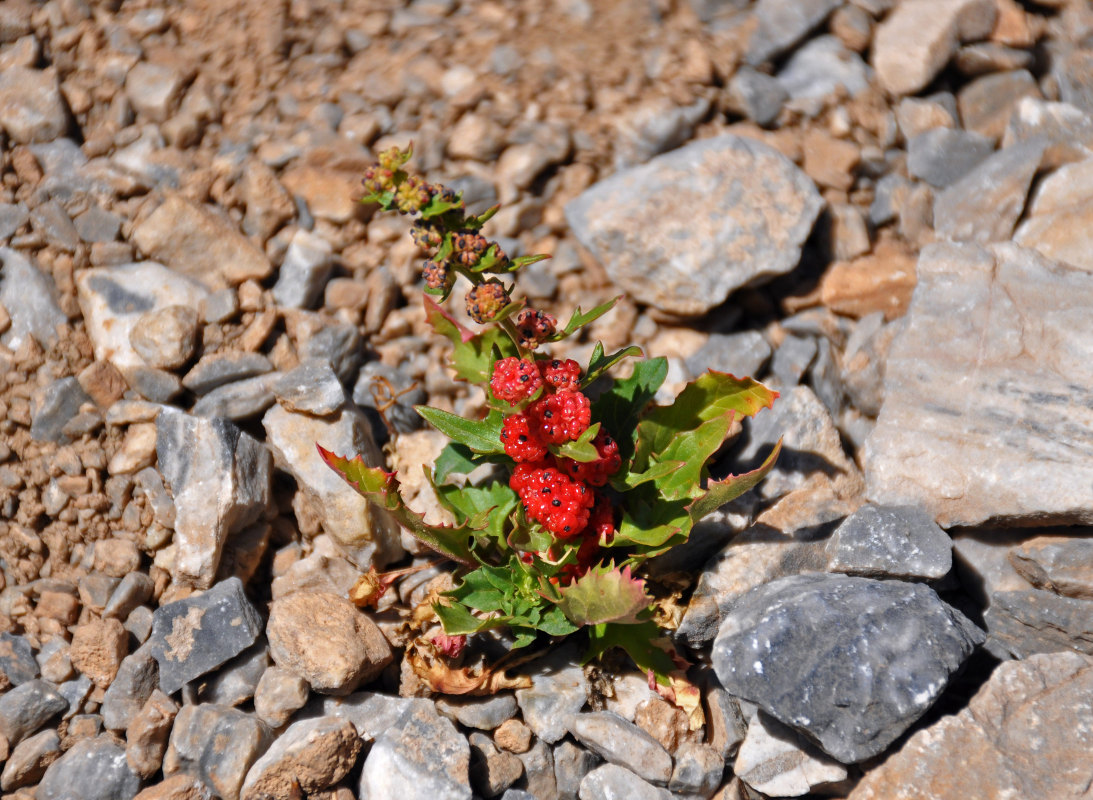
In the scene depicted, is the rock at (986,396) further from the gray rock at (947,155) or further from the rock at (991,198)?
the gray rock at (947,155)

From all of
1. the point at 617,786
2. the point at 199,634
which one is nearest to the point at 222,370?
the point at 199,634

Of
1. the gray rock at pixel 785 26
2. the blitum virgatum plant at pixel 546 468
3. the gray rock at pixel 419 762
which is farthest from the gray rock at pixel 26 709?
the gray rock at pixel 785 26

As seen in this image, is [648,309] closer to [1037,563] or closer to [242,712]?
[1037,563]

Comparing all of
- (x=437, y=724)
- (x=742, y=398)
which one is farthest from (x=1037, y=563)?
(x=437, y=724)

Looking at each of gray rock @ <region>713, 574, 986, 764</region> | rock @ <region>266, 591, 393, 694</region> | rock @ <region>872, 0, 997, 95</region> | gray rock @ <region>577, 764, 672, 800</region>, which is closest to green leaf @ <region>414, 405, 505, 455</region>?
rock @ <region>266, 591, 393, 694</region>

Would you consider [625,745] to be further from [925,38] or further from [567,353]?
[925,38]

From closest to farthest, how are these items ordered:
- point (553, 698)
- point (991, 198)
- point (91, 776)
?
point (91, 776) < point (553, 698) < point (991, 198)
